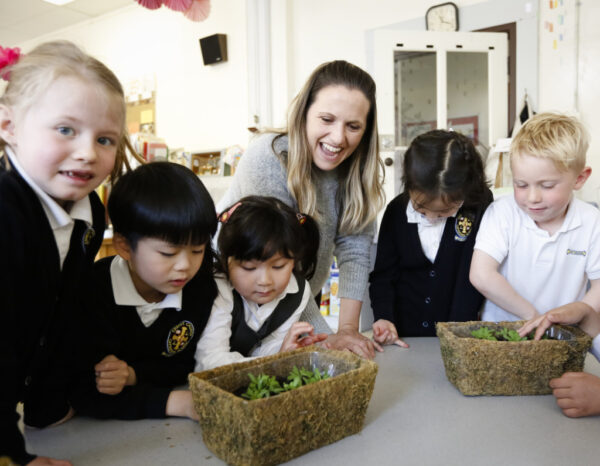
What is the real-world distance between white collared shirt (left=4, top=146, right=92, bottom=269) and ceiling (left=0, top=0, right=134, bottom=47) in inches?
192

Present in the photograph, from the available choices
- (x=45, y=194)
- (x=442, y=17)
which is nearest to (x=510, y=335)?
(x=45, y=194)

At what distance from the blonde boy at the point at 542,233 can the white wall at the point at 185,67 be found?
3.40 m

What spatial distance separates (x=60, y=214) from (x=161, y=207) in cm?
17

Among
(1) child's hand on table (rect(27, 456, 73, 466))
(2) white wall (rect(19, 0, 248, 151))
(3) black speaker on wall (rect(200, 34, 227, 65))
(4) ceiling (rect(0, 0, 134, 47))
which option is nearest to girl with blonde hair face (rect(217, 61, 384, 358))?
(1) child's hand on table (rect(27, 456, 73, 466))

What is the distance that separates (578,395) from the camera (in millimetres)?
750

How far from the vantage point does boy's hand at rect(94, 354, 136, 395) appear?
0.76 metres

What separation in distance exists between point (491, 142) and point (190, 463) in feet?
10.6

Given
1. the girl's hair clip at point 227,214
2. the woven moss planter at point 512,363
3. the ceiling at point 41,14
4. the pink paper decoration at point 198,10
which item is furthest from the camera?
the ceiling at point 41,14

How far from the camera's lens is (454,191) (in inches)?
51.0

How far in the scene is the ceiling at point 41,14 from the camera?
16.1 ft

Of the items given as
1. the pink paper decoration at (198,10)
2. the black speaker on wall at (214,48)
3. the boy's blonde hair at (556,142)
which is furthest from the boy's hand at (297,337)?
the black speaker on wall at (214,48)

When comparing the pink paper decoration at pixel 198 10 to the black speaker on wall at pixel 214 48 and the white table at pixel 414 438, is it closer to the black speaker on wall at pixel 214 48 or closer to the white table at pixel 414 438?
the white table at pixel 414 438

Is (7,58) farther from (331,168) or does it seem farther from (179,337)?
(331,168)

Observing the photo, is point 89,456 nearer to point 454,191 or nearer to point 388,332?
point 388,332
